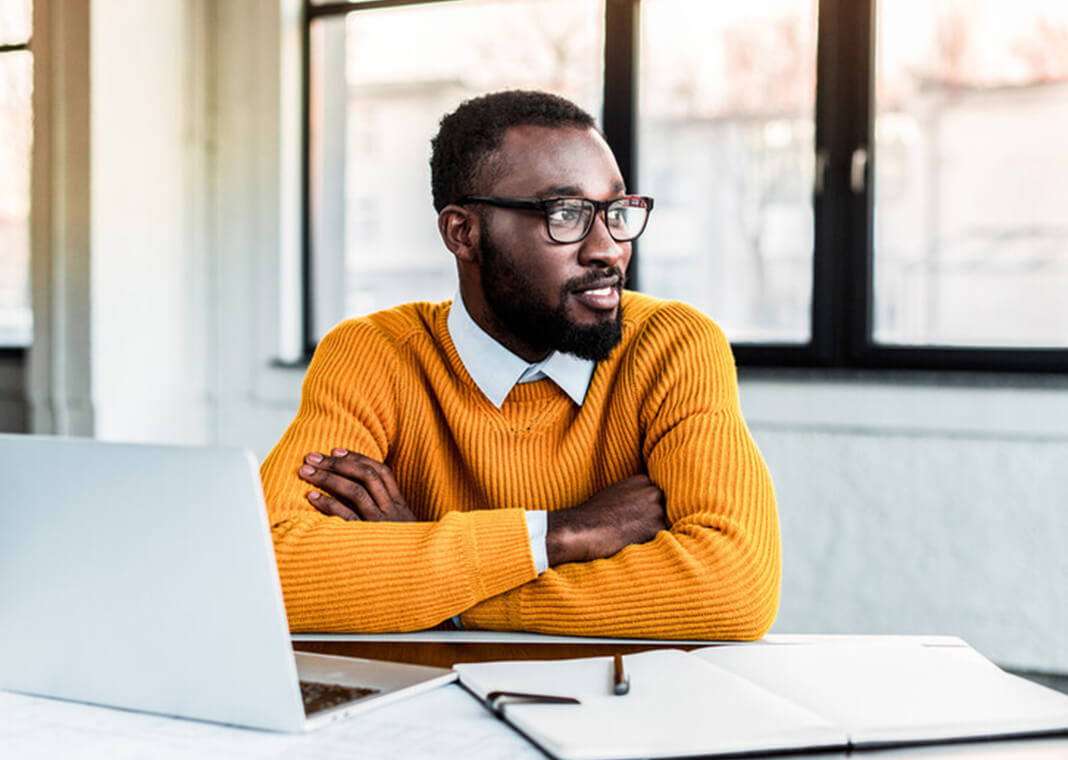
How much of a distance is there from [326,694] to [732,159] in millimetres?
2561

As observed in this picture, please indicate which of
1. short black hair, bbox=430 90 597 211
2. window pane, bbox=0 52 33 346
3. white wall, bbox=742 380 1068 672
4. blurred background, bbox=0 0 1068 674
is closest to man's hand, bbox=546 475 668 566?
short black hair, bbox=430 90 597 211

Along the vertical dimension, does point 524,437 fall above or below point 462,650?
above

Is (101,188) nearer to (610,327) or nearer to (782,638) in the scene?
(610,327)

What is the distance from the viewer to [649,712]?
2.82 ft

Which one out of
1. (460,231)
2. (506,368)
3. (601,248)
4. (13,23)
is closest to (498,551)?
(506,368)

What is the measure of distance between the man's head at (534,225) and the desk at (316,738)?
769 mm

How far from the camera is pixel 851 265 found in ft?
10.0

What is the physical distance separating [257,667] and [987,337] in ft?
8.42

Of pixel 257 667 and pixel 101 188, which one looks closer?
pixel 257 667

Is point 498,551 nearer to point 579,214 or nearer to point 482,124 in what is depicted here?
point 579,214

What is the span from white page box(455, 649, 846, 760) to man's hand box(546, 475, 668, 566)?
37 cm

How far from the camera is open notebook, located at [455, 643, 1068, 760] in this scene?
0.80 metres

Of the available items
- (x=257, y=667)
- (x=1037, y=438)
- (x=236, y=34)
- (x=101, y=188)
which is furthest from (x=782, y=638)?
(x=236, y=34)

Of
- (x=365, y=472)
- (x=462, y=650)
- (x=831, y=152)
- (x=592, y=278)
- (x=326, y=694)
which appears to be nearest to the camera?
(x=326, y=694)
